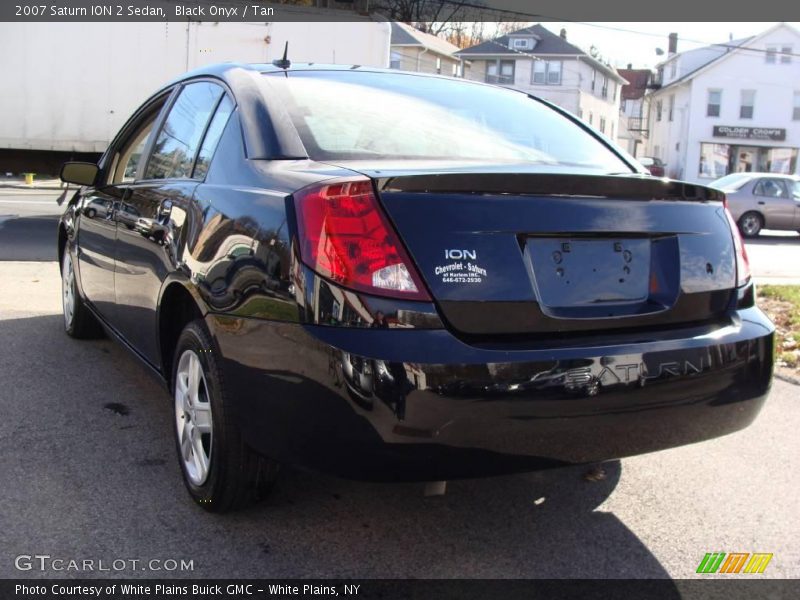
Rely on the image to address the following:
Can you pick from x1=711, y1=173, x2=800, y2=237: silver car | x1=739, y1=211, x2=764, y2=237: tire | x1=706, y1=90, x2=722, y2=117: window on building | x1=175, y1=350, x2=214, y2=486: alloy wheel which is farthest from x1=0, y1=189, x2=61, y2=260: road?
x1=706, y1=90, x2=722, y2=117: window on building

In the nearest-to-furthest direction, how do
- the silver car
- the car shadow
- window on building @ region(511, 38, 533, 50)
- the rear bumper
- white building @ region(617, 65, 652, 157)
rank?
the rear bumper
the car shadow
the silver car
window on building @ region(511, 38, 533, 50)
white building @ region(617, 65, 652, 157)

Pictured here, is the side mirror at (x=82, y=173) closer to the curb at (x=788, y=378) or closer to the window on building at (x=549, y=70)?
the curb at (x=788, y=378)

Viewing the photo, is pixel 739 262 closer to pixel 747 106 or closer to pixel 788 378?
pixel 788 378

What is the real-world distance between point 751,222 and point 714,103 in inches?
1338

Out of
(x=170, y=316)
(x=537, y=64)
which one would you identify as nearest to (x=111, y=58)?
(x=170, y=316)

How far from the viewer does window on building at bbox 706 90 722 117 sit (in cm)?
4934

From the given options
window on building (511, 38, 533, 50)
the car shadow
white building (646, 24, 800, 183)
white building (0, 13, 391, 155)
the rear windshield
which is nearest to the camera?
the car shadow

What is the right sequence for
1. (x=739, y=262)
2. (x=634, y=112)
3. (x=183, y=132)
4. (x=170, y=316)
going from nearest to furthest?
1. (x=739, y=262)
2. (x=170, y=316)
3. (x=183, y=132)
4. (x=634, y=112)

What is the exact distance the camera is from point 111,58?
12484 millimetres

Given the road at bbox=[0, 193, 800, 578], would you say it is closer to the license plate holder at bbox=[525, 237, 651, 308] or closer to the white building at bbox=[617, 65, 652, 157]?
the license plate holder at bbox=[525, 237, 651, 308]

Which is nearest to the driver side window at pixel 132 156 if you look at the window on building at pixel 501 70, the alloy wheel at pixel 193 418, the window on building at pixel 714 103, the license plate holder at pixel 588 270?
the alloy wheel at pixel 193 418

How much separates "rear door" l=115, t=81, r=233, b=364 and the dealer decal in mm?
1268

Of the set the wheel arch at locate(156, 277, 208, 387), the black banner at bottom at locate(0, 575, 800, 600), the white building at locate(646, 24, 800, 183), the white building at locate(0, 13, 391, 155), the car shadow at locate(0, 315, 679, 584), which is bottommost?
the black banner at bottom at locate(0, 575, 800, 600)

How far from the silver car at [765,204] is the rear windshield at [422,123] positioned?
1624 cm
